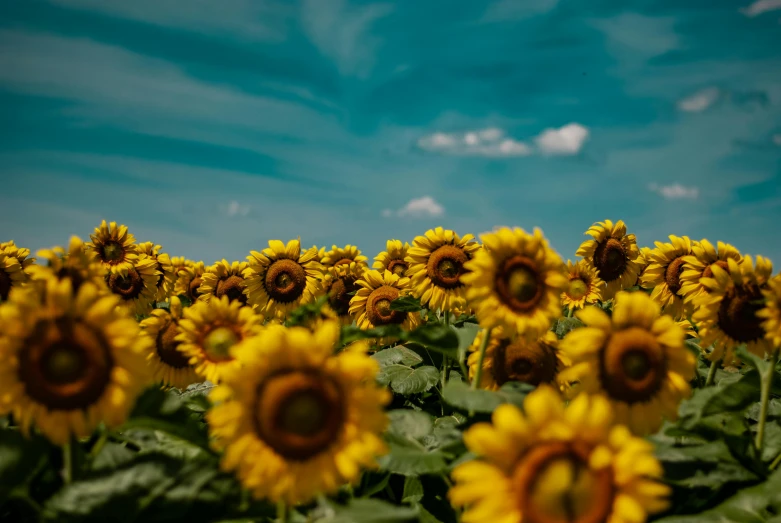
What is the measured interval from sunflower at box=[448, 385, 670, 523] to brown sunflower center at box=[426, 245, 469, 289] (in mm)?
3670

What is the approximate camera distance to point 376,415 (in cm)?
277

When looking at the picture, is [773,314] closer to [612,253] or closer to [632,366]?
[632,366]

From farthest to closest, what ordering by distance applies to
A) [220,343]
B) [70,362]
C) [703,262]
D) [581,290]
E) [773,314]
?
[581,290], [703,262], [220,343], [773,314], [70,362]

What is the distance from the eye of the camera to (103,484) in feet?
8.92

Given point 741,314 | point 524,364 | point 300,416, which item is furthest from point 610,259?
point 300,416

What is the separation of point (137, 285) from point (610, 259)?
7216mm

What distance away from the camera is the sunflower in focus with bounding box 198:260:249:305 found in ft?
29.6

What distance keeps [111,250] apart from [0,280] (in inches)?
61.6

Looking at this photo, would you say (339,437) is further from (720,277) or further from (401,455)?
(720,277)

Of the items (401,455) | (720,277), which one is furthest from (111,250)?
(720,277)

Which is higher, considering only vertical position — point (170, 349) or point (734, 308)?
point (734, 308)

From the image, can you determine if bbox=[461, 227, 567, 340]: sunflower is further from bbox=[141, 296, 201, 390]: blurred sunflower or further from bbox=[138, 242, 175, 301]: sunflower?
bbox=[138, 242, 175, 301]: sunflower

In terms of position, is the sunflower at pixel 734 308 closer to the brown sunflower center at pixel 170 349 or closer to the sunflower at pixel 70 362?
the sunflower at pixel 70 362

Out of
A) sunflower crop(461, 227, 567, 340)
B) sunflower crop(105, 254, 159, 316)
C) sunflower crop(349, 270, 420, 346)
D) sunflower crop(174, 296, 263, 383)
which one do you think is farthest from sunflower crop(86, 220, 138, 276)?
sunflower crop(461, 227, 567, 340)
